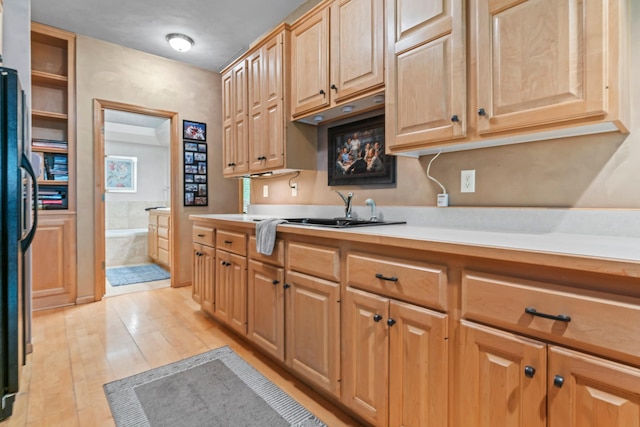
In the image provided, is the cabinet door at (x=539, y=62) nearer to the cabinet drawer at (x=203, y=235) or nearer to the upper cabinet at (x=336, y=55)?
the upper cabinet at (x=336, y=55)

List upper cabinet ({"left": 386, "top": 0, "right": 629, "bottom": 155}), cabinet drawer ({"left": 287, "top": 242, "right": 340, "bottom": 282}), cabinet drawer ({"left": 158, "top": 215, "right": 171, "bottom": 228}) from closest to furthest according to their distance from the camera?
upper cabinet ({"left": 386, "top": 0, "right": 629, "bottom": 155}), cabinet drawer ({"left": 287, "top": 242, "right": 340, "bottom": 282}), cabinet drawer ({"left": 158, "top": 215, "right": 171, "bottom": 228})

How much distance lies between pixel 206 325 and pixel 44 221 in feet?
6.54

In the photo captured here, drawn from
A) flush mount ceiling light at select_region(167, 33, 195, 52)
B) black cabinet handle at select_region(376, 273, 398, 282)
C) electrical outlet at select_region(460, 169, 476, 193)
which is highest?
flush mount ceiling light at select_region(167, 33, 195, 52)

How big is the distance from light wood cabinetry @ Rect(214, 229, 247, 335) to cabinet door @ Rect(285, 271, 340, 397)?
1.76 ft

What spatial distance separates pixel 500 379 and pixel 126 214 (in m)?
6.69

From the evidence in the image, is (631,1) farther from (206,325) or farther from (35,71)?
(35,71)

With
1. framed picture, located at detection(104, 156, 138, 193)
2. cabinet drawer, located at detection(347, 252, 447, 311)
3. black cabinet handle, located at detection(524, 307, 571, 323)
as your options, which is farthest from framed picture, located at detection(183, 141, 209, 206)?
black cabinet handle, located at detection(524, 307, 571, 323)

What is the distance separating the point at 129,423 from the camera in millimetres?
1532

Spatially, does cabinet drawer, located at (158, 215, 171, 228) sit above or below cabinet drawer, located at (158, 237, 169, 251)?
above

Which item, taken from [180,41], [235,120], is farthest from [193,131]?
[235,120]

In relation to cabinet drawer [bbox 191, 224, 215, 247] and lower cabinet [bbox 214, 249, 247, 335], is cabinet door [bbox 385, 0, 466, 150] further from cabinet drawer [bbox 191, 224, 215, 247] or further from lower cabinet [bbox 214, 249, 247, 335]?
cabinet drawer [bbox 191, 224, 215, 247]

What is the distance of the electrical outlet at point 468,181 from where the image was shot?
167 cm

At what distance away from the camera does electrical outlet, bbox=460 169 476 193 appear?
5.49 feet

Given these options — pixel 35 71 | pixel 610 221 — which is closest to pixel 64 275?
pixel 35 71
